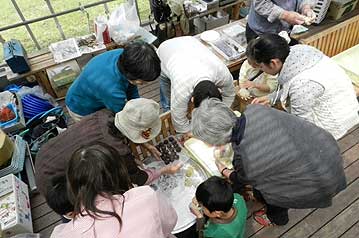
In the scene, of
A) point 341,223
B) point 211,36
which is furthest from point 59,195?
point 211,36

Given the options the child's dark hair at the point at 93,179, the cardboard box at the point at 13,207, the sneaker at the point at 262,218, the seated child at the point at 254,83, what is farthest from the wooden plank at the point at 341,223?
the cardboard box at the point at 13,207

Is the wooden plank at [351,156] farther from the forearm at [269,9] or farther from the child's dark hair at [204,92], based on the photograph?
the child's dark hair at [204,92]

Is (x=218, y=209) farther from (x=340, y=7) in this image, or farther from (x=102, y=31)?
(x=340, y=7)

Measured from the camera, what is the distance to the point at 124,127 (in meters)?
1.60

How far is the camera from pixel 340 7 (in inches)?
124

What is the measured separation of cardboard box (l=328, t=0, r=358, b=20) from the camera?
10.3ft

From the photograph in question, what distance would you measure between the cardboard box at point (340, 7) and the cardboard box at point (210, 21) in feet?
4.39

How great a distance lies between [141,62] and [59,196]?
0.84 metres

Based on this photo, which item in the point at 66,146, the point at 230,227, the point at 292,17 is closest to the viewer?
the point at 66,146

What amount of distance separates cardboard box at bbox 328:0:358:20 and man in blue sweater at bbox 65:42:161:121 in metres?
2.56

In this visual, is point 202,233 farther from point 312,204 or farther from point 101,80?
point 101,80

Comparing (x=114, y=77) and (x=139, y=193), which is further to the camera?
(x=114, y=77)

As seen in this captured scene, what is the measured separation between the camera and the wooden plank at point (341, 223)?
2213 mm

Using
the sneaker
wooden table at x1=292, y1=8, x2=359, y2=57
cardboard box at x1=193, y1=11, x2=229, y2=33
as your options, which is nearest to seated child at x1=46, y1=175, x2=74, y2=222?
the sneaker
